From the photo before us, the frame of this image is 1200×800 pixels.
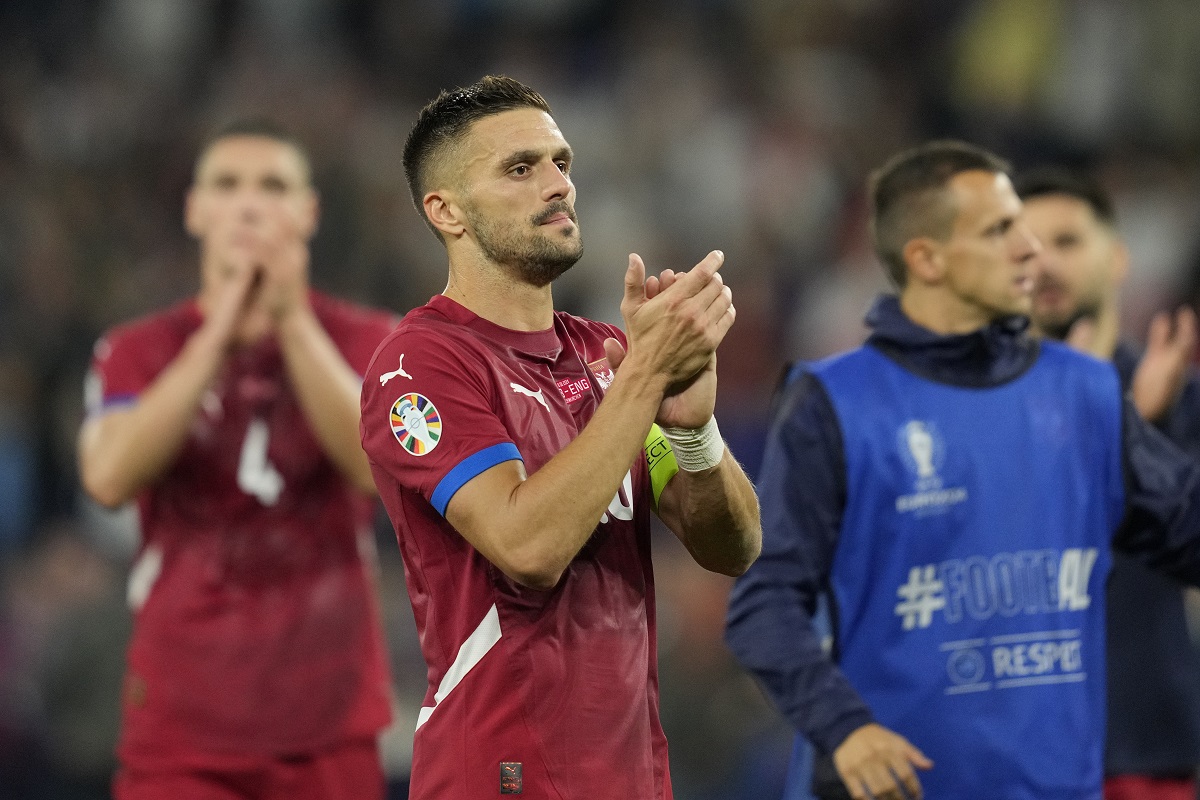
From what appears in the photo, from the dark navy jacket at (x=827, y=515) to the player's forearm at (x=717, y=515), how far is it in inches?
30.7

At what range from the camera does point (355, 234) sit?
1169 centimetres

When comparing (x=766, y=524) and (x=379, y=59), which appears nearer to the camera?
(x=766, y=524)

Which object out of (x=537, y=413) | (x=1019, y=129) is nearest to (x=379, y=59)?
(x=1019, y=129)

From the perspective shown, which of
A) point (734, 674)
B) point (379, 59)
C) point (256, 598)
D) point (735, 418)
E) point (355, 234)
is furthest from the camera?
point (379, 59)

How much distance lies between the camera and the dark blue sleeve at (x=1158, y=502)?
4754mm

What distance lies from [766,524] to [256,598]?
174 centimetres

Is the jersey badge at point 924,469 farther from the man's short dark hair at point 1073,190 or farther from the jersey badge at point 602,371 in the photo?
the man's short dark hair at point 1073,190

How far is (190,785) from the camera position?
5.19 m

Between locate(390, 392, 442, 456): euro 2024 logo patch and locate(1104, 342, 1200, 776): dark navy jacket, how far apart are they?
9.40ft

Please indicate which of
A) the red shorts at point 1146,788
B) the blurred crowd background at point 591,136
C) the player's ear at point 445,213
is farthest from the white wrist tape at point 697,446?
the blurred crowd background at point 591,136

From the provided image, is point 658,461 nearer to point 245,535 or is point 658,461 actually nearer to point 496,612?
point 496,612

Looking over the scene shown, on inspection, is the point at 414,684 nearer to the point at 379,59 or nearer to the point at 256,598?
the point at 256,598

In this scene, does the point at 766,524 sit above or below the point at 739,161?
below

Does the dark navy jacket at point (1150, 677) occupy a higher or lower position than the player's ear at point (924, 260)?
lower
